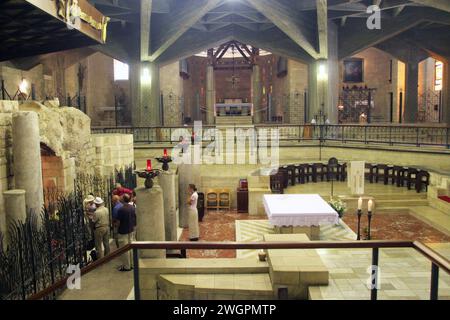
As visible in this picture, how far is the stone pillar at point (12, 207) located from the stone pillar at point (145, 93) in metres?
13.8

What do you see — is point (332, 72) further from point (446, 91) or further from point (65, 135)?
point (65, 135)

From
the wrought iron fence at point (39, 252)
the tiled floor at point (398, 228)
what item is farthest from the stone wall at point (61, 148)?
the tiled floor at point (398, 228)

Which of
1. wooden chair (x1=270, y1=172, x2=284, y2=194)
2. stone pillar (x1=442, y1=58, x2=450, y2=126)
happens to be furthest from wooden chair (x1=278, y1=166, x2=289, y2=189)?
stone pillar (x1=442, y1=58, x2=450, y2=126)

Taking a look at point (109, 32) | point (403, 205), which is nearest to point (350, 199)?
point (403, 205)

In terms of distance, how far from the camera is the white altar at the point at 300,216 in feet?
31.0

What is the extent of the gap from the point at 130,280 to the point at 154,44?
1613 centimetres

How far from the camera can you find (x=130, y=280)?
6816mm

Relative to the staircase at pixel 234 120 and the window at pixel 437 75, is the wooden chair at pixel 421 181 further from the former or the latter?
the window at pixel 437 75

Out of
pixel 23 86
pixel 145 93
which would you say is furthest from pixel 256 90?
pixel 23 86

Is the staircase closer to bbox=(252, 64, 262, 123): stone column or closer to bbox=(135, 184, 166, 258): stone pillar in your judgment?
bbox=(252, 64, 262, 123): stone column

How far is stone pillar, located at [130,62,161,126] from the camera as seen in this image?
2070cm

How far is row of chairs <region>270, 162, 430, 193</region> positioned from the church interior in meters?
0.08

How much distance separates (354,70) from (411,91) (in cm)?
569

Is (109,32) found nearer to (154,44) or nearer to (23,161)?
(154,44)
